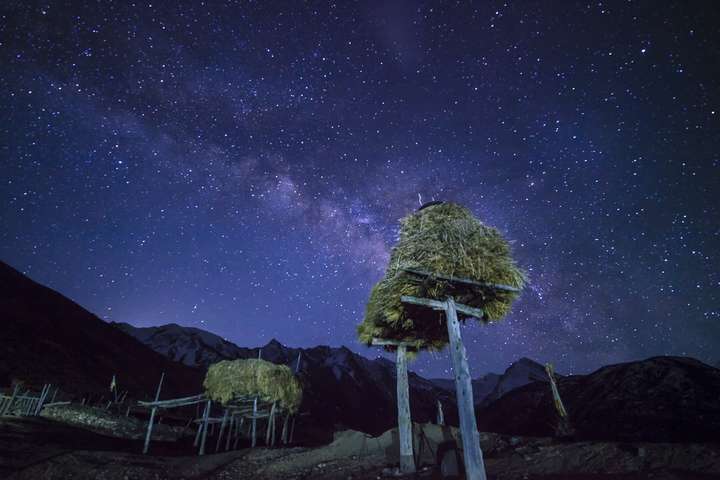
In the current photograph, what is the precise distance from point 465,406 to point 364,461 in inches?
245

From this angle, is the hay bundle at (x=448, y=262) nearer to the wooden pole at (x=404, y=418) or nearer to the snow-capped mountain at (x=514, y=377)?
the wooden pole at (x=404, y=418)

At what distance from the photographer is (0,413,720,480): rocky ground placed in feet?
23.7

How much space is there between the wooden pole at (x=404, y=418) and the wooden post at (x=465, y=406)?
9.59ft

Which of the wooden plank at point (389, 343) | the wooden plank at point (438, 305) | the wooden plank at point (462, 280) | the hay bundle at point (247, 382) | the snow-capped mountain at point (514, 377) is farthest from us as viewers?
the snow-capped mountain at point (514, 377)

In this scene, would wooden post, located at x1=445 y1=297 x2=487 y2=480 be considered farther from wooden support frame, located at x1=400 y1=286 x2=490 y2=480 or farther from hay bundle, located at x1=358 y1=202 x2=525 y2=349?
hay bundle, located at x1=358 y1=202 x2=525 y2=349

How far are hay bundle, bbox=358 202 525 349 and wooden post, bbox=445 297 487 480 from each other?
2.53 ft

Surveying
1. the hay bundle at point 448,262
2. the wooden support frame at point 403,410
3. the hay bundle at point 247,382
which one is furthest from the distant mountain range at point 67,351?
the hay bundle at point 448,262

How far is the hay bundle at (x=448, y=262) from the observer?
706cm

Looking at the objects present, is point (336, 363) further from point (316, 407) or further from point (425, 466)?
point (425, 466)

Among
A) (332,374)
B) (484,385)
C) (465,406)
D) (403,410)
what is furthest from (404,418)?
(484,385)

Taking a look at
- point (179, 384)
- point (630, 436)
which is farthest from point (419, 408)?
point (630, 436)

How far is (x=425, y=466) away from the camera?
32.3ft

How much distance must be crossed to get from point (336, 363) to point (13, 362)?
48.0 meters

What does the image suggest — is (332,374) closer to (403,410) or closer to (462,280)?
(403,410)
